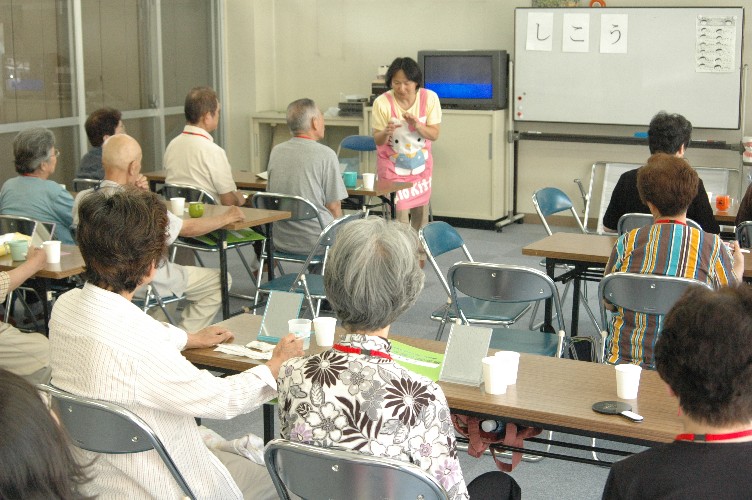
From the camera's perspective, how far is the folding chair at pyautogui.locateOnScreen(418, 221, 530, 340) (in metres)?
4.23

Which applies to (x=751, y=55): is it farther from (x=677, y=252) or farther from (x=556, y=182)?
(x=677, y=252)

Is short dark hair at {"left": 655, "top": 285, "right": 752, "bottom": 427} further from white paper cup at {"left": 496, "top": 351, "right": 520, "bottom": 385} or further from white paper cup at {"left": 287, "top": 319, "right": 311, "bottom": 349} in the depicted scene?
white paper cup at {"left": 287, "top": 319, "right": 311, "bottom": 349}

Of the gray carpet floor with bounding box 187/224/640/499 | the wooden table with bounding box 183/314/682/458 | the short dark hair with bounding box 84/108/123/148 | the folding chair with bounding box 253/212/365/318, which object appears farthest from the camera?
the short dark hair with bounding box 84/108/123/148

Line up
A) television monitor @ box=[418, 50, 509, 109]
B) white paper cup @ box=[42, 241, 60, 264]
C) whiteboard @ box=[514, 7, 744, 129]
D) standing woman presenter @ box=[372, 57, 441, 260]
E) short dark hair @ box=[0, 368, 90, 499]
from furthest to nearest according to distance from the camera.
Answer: television monitor @ box=[418, 50, 509, 109] < whiteboard @ box=[514, 7, 744, 129] < standing woman presenter @ box=[372, 57, 441, 260] < white paper cup @ box=[42, 241, 60, 264] < short dark hair @ box=[0, 368, 90, 499]

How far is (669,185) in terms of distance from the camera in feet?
11.0

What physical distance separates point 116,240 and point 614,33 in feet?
21.1

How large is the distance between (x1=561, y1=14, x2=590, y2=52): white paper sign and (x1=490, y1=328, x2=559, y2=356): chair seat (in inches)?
185

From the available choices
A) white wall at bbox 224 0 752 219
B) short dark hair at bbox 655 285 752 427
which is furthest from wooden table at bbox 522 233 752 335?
white wall at bbox 224 0 752 219

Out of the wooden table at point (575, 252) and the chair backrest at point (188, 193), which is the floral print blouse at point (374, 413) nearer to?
the wooden table at point (575, 252)

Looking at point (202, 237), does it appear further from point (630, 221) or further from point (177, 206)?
point (630, 221)

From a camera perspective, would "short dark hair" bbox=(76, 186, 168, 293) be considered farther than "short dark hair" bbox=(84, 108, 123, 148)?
No

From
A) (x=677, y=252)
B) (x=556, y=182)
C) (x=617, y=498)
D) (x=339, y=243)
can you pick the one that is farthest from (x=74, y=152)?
(x=617, y=498)

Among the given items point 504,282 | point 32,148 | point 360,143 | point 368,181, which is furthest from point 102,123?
point 504,282

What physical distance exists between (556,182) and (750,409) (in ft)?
23.7
